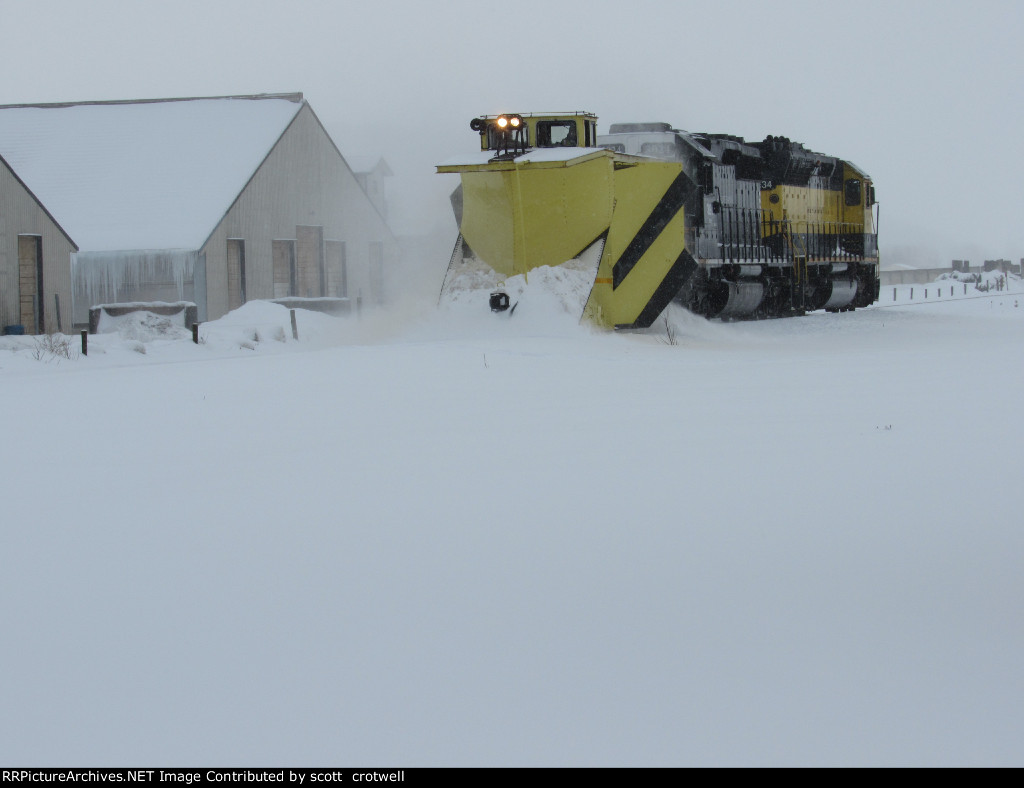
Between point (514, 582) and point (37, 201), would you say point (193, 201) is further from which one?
point (514, 582)

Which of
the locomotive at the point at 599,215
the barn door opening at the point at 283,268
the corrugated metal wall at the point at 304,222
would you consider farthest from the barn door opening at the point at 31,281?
the locomotive at the point at 599,215

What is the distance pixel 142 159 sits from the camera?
29.1 m

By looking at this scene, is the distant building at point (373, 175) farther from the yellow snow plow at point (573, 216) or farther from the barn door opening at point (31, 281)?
the yellow snow plow at point (573, 216)

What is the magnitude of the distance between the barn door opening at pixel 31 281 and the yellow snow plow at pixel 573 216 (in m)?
13.4

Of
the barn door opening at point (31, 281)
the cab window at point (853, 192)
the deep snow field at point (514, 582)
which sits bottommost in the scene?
the deep snow field at point (514, 582)

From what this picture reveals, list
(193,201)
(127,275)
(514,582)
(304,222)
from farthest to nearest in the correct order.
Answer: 1. (304,222)
2. (193,201)
3. (127,275)
4. (514,582)

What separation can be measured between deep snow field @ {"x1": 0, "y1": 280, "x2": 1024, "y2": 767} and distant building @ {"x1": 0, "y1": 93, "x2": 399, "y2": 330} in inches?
714

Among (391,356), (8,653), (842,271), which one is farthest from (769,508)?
(842,271)

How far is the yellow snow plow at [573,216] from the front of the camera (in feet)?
47.1

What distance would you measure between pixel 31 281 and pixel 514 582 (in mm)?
23127

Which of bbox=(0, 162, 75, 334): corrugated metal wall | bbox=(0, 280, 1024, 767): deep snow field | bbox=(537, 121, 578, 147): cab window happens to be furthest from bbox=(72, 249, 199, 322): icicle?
bbox=(0, 280, 1024, 767): deep snow field

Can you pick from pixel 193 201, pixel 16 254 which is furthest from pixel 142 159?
pixel 16 254

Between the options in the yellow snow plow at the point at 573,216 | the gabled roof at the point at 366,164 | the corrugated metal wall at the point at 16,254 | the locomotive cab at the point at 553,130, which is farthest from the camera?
the gabled roof at the point at 366,164

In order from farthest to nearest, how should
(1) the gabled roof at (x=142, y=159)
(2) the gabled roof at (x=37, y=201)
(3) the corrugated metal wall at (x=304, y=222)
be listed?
(3) the corrugated metal wall at (x=304, y=222) → (1) the gabled roof at (x=142, y=159) → (2) the gabled roof at (x=37, y=201)
